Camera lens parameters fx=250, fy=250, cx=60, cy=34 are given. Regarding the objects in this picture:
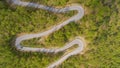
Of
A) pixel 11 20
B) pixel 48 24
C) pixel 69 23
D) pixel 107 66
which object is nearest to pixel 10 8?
pixel 11 20

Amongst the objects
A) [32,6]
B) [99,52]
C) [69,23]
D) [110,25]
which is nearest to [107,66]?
[99,52]

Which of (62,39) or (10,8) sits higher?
(10,8)

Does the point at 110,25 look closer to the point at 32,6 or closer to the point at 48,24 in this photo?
the point at 48,24

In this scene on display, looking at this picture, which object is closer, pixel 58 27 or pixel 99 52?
pixel 58 27

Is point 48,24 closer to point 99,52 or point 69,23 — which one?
point 69,23

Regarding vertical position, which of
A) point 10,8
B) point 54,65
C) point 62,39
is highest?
point 10,8

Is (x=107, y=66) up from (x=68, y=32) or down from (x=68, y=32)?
down
